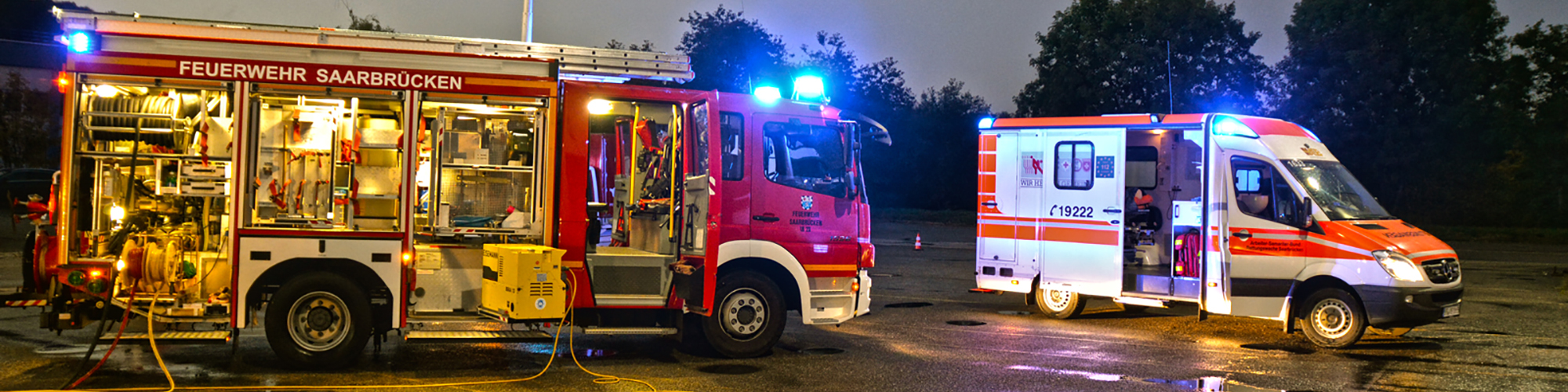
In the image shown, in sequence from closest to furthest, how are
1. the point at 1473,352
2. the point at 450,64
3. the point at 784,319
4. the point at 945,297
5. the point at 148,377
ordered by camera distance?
the point at 148,377 < the point at 450,64 < the point at 784,319 < the point at 1473,352 < the point at 945,297

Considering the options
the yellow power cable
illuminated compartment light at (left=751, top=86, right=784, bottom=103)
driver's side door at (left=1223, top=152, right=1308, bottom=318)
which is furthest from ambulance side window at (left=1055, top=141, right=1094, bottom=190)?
the yellow power cable

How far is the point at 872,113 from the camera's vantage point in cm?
4591

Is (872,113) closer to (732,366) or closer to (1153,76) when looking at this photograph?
(1153,76)

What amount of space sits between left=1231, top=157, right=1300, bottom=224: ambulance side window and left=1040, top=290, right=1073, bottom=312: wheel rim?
96.4 inches

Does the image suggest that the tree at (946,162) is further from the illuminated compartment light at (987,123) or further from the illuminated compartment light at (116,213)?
the illuminated compartment light at (116,213)

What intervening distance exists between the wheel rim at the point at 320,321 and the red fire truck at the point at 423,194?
15mm

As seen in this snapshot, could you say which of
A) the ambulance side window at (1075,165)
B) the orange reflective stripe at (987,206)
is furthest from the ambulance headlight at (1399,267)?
the orange reflective stripe at (987,206)

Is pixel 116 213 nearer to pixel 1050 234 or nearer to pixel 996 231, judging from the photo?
pixel 996 231

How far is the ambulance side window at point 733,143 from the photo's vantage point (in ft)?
30.3

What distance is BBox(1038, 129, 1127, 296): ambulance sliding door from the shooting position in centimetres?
1209

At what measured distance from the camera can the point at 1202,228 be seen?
450 inches

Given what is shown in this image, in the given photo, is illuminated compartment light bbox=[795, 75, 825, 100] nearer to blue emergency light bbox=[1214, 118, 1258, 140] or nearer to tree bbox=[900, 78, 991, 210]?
blue emergency light bbox=[1214, 118, 1258, 140]

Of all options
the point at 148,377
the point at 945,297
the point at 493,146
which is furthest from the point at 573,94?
the point at 945,297

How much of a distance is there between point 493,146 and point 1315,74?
130 ft
